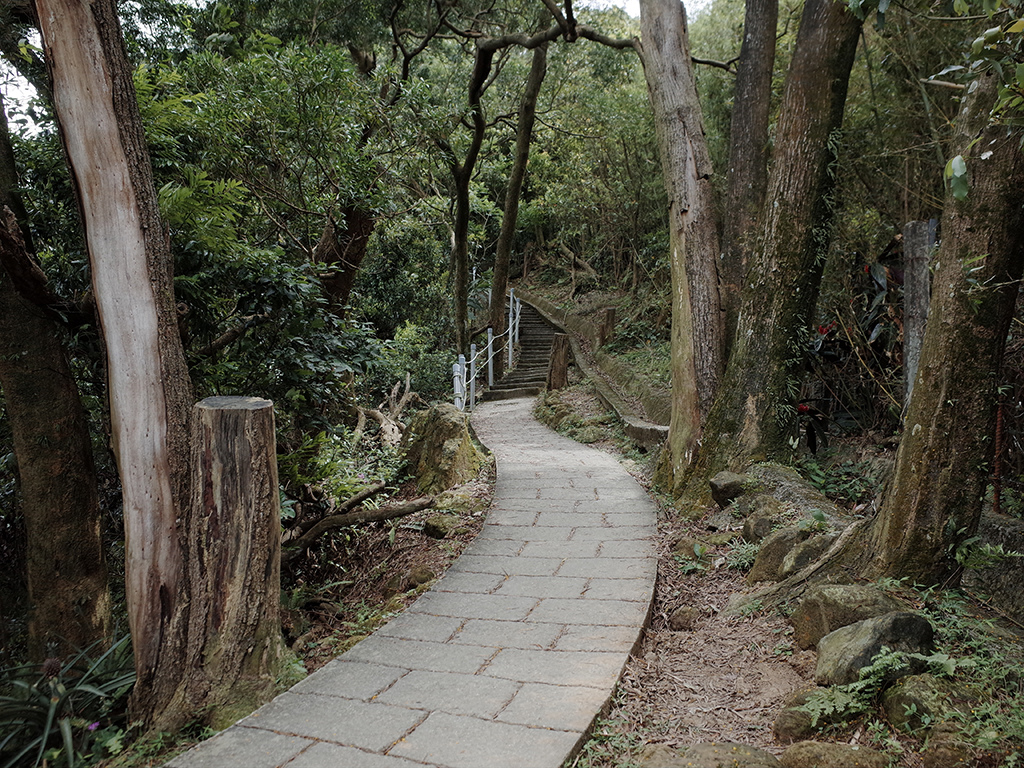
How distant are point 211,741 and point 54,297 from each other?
Answer: 7.80 feet

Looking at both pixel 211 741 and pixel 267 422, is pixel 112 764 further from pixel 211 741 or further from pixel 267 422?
pixel 267 422

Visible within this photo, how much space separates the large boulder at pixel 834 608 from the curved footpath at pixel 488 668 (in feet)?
2.48

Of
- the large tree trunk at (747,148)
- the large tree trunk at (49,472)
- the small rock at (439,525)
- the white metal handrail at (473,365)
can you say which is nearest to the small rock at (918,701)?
the small rock at (439,525)

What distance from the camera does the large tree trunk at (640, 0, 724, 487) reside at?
563 centimetres

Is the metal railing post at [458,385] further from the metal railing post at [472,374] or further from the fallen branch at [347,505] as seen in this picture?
the fallen branch at [347,505]

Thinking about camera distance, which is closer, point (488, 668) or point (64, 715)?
point (64, 715)

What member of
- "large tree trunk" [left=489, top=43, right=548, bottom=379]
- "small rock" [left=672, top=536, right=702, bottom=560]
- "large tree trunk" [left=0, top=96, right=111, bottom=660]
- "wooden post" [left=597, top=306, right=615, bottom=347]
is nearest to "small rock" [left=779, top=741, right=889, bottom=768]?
"small rock" [left=672, top=536, right=702, bottom=560]

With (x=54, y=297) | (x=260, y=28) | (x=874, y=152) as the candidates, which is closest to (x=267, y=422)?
(x=54, y=297)

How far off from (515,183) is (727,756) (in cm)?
1251

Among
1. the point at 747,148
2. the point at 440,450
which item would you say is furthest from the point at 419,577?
the point at 747,148

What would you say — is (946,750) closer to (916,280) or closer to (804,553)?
(804,553)

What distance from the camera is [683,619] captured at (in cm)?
367

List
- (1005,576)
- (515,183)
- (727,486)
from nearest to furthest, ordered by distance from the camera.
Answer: (1005,576) → (727,486) → (515,183)

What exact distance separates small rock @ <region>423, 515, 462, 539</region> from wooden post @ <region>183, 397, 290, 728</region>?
7.13ft
